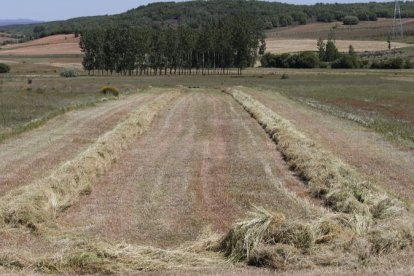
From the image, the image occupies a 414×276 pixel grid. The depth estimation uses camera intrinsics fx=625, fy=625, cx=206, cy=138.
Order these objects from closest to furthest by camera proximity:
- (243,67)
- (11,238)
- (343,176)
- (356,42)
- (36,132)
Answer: (11,238) → (343,176) → (36,132) → (243,67) → (356,42)

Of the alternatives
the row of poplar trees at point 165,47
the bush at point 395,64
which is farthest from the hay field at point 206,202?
the row of poplar trees at point 165,47

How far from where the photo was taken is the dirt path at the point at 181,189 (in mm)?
12045

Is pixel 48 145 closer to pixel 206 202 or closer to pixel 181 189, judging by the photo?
pixel 181 189

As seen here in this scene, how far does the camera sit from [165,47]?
140 metres

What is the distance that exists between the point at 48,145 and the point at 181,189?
9.85 meters

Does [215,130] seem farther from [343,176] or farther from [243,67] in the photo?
[243,67]

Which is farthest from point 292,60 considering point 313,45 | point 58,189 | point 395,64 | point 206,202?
point 58,189

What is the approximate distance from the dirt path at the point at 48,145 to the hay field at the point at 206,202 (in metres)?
0.07

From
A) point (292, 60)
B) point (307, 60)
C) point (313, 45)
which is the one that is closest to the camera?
point (307, 60)

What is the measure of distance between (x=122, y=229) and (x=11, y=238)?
79.1 inches

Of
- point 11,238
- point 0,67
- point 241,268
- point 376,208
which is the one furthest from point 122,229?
point 0,67

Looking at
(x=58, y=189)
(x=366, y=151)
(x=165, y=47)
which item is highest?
(x=165, y=47)

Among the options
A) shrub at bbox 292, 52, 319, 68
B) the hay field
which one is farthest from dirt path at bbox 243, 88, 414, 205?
shrub at bbox 292, 52, 319, 68

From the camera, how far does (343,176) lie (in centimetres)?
1582
